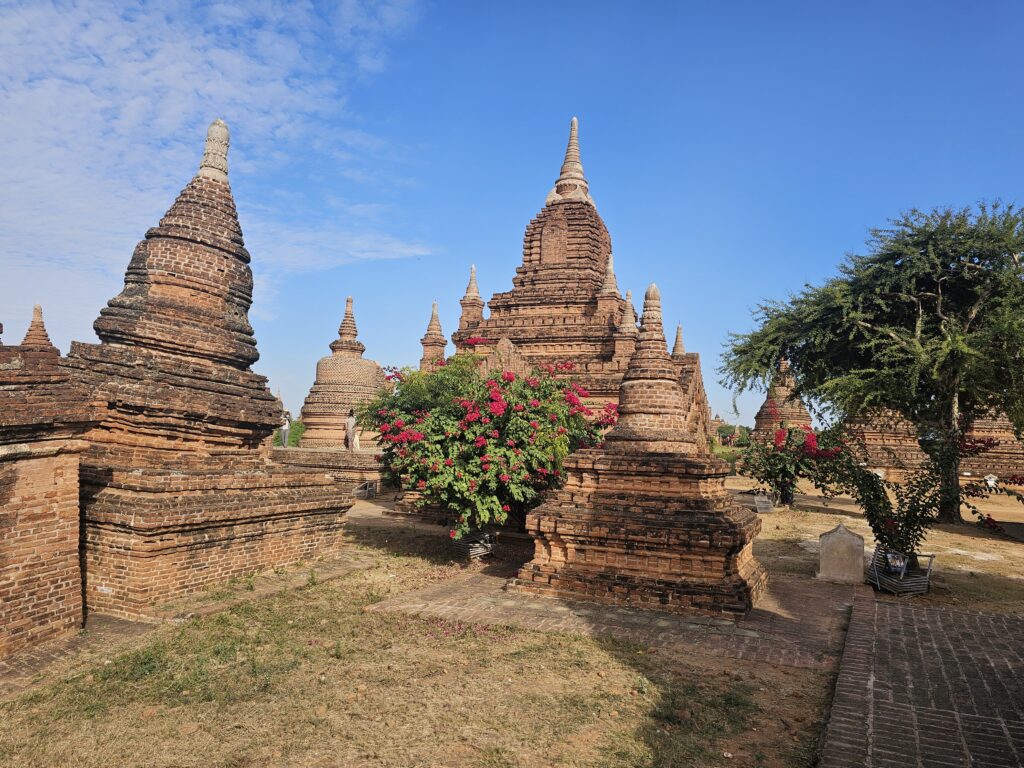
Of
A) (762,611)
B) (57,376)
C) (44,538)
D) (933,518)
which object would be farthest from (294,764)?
(933,518)

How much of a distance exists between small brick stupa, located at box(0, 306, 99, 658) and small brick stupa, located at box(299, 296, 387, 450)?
21000mm

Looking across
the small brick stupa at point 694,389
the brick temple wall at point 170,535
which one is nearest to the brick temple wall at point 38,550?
the brick temple wall at point 170,535

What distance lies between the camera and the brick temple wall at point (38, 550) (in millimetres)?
6434

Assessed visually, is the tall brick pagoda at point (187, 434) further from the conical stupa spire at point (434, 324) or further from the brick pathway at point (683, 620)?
the conical stupa spire at point (434, 324)

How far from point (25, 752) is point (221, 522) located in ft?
14.4

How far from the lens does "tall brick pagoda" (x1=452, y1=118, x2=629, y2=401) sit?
23953 millimetres

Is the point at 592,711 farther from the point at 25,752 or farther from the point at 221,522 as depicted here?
the point at 221,522

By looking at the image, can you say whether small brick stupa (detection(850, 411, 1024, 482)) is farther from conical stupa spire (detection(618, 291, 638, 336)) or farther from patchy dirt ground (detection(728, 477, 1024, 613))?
conical stupa spire (detection(618, 291, 638, 336))

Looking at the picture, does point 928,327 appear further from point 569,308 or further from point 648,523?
point 648,523

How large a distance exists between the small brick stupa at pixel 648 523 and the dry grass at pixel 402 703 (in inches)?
75.1

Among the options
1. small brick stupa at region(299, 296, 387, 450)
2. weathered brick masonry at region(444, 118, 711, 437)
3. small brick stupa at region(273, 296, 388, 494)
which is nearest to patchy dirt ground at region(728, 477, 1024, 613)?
weathered brick masonry at region(444, 118, 711, 437)

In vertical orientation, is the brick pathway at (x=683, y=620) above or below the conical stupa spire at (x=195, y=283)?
below

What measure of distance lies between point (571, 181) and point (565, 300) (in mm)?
5923

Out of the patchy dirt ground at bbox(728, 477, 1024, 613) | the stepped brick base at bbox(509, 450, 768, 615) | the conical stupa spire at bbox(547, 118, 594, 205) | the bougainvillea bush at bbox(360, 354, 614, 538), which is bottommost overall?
the patchy dirt ground at bbox(728, 477, 1024, 613)
